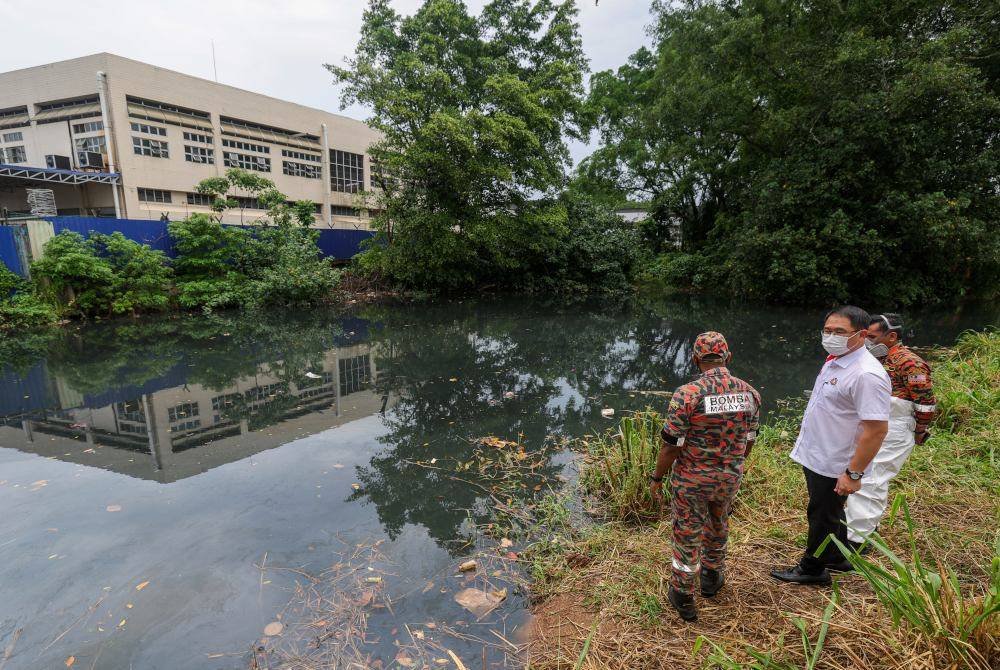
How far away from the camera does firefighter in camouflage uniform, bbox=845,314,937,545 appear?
2.71m

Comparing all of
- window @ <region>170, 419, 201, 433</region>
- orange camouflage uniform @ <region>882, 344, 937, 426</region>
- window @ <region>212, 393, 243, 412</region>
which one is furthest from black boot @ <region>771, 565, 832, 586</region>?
window @ <region>212, 393, 243, 412</region>

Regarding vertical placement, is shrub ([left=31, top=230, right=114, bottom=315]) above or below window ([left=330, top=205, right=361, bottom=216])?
below

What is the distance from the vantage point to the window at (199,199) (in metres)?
22.8

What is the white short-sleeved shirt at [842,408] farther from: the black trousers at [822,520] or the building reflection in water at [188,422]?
the building reflection in water at [188,422]

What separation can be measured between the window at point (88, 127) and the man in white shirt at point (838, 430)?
1041 inches

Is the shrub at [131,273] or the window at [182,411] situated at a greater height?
the shrub at [131,273]

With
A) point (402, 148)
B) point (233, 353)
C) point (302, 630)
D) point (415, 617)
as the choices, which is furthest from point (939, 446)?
point (402, 148)

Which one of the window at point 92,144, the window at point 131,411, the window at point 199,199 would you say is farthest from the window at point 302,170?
the window at point 131,411

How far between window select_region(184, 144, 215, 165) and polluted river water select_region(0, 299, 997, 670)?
15218 mm

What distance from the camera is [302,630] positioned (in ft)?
8.69

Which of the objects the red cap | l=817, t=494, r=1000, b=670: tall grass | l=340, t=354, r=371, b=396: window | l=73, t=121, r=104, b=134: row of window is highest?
l=73, t=121, r=104, b=134: row of window

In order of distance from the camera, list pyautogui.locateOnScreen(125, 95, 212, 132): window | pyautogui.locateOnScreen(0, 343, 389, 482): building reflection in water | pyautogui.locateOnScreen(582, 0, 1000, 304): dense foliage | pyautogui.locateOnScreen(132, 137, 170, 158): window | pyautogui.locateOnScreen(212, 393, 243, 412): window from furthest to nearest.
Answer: pyautogui.locateOnScreen(132, 137, 170, 158): window
pyautogui.locateOnScreen(125, 95, 212, 132): window
pyautogui.locateOnScreen(582, 0, 1000, 304): dense foliage
pyautogui.locateOnScreen(212, 393, 243, 412): window
pyautogui.locateOnScreen(0, 343, 389, 482): building reflection in water

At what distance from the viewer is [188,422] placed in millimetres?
5855

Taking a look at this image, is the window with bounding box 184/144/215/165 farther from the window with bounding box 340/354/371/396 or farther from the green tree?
the window with bounding box 340/354/371/396
